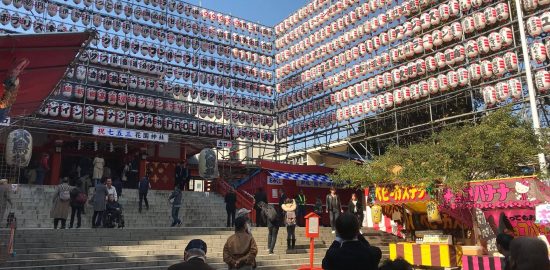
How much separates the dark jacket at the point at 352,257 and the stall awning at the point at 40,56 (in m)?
8.20

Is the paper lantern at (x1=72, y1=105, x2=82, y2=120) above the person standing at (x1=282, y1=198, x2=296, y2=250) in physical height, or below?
above

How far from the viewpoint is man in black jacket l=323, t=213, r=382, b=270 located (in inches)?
129

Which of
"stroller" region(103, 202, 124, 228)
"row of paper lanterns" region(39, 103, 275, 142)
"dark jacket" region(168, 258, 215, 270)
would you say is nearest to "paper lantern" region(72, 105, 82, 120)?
"row of paper lanterns" region(39, 103, 275, 142)

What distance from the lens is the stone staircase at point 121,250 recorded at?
31.1ft

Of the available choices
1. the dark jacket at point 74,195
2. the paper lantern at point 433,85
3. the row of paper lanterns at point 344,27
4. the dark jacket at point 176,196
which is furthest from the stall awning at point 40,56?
the row of paper lanterns at point 344,27

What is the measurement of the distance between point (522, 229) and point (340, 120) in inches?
538

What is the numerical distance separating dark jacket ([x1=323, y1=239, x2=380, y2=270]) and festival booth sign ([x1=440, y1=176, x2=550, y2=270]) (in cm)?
700

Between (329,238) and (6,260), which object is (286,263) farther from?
(6,260)

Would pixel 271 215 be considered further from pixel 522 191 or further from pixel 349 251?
pixel 349 251

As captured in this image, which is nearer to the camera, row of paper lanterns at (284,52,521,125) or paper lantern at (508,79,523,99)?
paper lantern at (508,79,523,99)

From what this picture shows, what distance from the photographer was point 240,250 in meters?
5.36

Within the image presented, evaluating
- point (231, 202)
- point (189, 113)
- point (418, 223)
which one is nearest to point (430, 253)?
point (418, 223)

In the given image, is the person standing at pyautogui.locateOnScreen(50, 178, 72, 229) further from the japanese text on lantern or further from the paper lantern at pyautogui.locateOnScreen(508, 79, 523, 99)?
the paper lantern at pyautogui.locateOnScreen(508, 79, 523, 99)

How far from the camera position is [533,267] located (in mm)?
2715
